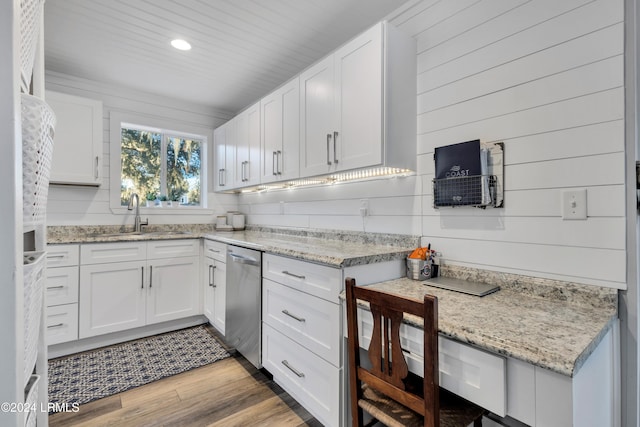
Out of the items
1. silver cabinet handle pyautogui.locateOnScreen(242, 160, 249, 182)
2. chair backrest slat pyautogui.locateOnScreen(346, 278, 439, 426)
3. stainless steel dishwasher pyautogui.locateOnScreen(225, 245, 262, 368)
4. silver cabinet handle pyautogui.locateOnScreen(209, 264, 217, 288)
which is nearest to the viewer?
chair backrest slat pyautogui.locateOnScreen(346, 278, 439, 426)

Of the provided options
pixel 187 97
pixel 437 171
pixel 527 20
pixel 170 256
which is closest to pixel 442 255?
pixel 437 171

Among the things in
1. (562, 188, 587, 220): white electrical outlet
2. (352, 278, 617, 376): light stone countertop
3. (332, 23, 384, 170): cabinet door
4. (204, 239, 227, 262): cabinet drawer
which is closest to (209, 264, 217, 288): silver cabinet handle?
(204, 239, 227, 262): cabinet drawer

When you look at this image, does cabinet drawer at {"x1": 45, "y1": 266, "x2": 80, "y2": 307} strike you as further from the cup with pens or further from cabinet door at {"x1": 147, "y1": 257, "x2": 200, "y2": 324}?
the cup with pens

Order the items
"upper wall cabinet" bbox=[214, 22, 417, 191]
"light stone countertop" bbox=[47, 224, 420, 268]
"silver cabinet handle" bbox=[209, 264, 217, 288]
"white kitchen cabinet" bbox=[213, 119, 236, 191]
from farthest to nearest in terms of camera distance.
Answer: "white kitchen cabinet" bbox=[213, 119, 236, 191], "silver cabinet handle" bbox=[209, 264, 217, 288], "upper wall cabinet" bbox=[214, 22, 417, 191], "light stone countertop" bbox=[47, 224, 420, 268]

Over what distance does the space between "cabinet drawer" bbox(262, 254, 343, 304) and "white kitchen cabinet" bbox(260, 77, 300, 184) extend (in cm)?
77

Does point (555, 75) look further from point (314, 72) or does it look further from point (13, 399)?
point (13, 399)

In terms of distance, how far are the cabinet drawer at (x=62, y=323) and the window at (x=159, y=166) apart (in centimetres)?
118

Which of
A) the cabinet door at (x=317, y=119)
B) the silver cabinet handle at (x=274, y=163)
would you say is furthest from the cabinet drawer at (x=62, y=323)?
the cabinet door at (x=317, y=119)

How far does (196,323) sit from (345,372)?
2291 millimetres

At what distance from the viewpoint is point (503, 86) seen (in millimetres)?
1535

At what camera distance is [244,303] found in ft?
7.56

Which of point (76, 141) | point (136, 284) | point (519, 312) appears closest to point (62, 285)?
point (136, 284)

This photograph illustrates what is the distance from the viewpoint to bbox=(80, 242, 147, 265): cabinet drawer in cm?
262

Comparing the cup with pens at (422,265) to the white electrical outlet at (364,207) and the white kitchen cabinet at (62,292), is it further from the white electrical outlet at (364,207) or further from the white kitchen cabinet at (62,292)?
the white kitchen cabinet at (62,292)
